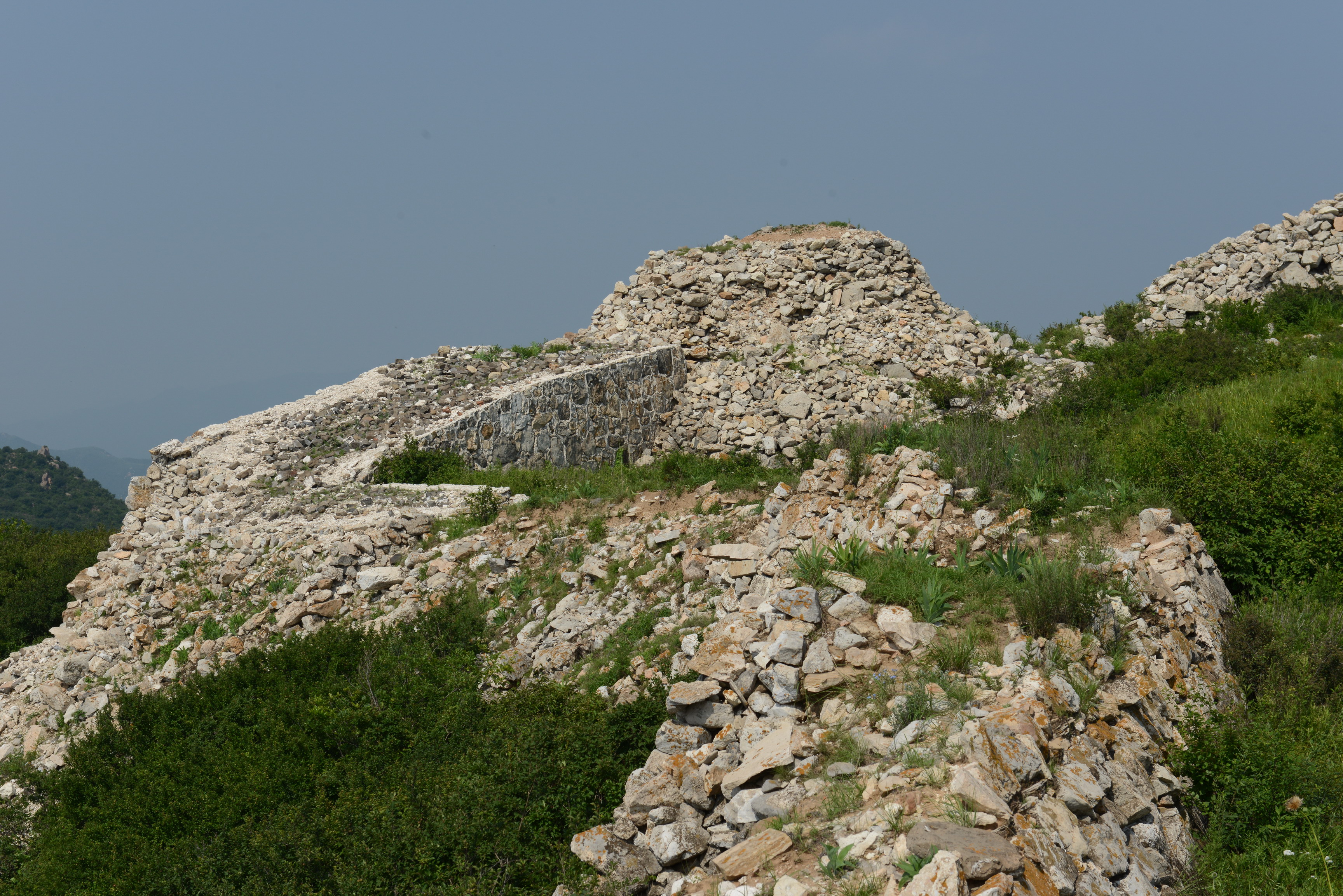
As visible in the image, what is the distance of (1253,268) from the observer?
66.2ft

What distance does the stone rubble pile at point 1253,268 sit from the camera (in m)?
19.4

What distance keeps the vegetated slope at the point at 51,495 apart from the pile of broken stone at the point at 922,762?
169 feet

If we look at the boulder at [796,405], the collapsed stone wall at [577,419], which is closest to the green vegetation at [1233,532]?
the boulder at [796,405]

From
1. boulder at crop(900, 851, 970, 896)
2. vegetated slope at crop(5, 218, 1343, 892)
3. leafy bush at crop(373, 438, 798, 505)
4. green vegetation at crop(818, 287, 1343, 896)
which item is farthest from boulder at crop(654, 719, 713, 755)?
leafy bush at crop(373, 438, 798, 505)

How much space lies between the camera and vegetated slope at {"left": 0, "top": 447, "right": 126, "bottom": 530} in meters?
49.9

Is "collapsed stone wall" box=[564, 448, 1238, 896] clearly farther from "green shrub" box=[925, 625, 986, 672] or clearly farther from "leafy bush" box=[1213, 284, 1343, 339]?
"leafy bush" box=[1213, 284, 1343, 339]

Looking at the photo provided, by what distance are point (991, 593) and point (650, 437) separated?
48.6 feet

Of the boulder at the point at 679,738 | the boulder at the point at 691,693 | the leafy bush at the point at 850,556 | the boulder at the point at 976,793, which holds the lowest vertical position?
the boulder at the point at 976,793

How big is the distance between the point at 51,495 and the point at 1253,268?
6261 cm

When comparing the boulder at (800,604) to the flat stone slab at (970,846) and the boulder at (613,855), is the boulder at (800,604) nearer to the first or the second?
the boulder at (613,855)

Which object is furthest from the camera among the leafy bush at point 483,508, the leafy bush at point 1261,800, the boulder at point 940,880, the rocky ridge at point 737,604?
the leafy bush at point 483,508

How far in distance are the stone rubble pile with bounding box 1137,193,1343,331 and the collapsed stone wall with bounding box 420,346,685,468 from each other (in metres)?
12.0

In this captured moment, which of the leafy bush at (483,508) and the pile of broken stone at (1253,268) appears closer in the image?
the leafy bush at (483,508)

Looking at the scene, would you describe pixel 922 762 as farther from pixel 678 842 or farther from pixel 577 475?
pixel 577 475
